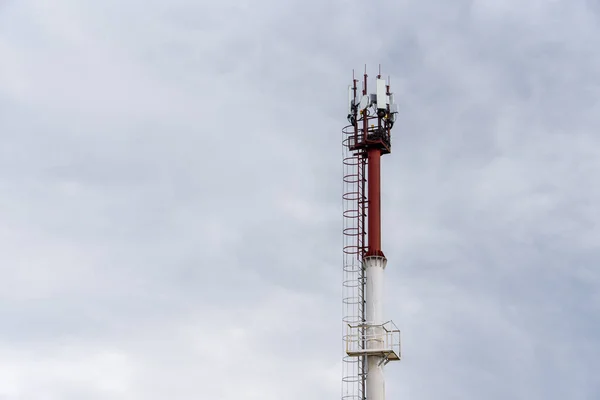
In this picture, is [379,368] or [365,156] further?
[365,156]

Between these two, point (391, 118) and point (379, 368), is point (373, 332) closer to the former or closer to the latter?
point (379, 368)

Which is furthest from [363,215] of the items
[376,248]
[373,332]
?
[373,332]

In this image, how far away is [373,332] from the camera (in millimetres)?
101500

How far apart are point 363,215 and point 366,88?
38.2 ft

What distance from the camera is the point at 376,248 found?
104 metres

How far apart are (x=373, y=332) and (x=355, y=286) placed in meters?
4.67

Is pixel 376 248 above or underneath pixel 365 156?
underneath

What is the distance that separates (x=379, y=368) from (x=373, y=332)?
2983mm

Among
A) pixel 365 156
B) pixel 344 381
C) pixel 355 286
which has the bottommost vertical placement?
pixel 344 381

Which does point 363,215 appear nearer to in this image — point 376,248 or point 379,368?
point 376,248

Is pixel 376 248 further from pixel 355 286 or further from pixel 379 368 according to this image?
pixel 379 368

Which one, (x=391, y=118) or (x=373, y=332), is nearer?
(x=373, y=332)

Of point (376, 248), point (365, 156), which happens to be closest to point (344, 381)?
point (376, 248)

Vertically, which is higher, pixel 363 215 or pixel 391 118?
pixel 391 118
